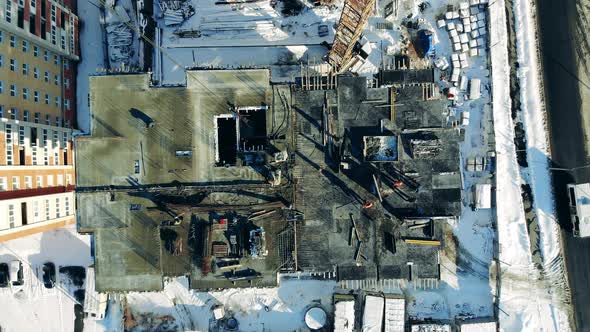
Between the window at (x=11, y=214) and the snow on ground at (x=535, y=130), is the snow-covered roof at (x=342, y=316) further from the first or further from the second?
the window at (x=11, y=214)

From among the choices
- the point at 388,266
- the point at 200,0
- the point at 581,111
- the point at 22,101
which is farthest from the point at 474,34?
the point at 22,101

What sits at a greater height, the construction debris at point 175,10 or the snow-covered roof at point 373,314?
the construction debris at point 175,10

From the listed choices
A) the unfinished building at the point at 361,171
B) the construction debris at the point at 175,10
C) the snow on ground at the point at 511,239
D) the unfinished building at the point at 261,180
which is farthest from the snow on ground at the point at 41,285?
the snow on ground at the point at 511,239

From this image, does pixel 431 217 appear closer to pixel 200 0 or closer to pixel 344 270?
pixel 344 270

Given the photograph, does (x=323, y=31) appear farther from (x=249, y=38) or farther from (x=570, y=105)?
(x=570, y=105)

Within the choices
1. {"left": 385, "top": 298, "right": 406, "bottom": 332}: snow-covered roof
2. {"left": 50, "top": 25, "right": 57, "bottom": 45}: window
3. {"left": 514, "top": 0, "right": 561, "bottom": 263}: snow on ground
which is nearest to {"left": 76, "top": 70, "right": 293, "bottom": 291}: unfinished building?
{"left": 50, "top": 25, "right": 57, "bottom": 45}: window

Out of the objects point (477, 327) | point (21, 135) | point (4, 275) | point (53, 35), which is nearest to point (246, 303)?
point (477, 327)
